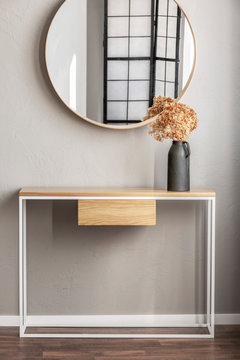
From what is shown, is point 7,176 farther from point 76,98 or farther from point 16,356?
point 16,356

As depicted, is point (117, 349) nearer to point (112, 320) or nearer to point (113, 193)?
point (112, 320)

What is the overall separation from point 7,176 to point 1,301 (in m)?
0.73

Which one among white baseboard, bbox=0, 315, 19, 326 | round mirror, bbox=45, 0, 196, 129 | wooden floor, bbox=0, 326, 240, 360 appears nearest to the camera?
wooden floor, bbox=0, 326, 240, 360

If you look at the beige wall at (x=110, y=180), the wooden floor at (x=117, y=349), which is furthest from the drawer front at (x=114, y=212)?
the wooden floor at (x=117, y=349)

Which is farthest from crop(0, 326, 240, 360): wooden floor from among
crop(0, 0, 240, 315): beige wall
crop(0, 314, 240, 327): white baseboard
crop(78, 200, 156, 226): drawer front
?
crop(78, 200, 156, 226): drawer front

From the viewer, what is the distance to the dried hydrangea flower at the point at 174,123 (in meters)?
2.52

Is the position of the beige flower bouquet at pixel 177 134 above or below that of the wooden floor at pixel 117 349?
above

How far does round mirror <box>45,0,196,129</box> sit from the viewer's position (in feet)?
8.79

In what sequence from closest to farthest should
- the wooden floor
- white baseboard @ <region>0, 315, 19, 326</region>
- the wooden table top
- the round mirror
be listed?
Result: the wooden floor < the wooden table top < the round mirror < white baseboard @ <region>0, 315, 19, 326</region>

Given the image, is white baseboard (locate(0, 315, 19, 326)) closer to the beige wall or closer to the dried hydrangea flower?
the beige wall

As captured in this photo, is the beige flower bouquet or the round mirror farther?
the round mirror

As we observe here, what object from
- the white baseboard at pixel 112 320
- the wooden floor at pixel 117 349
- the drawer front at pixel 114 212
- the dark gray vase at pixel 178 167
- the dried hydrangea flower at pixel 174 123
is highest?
the dried hydrangea flower at pixel 174 123

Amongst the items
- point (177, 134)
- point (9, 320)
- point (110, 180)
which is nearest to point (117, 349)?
point (9, 320)

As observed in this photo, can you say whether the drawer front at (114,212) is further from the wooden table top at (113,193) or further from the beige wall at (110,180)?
the beige wall at (110,180)
